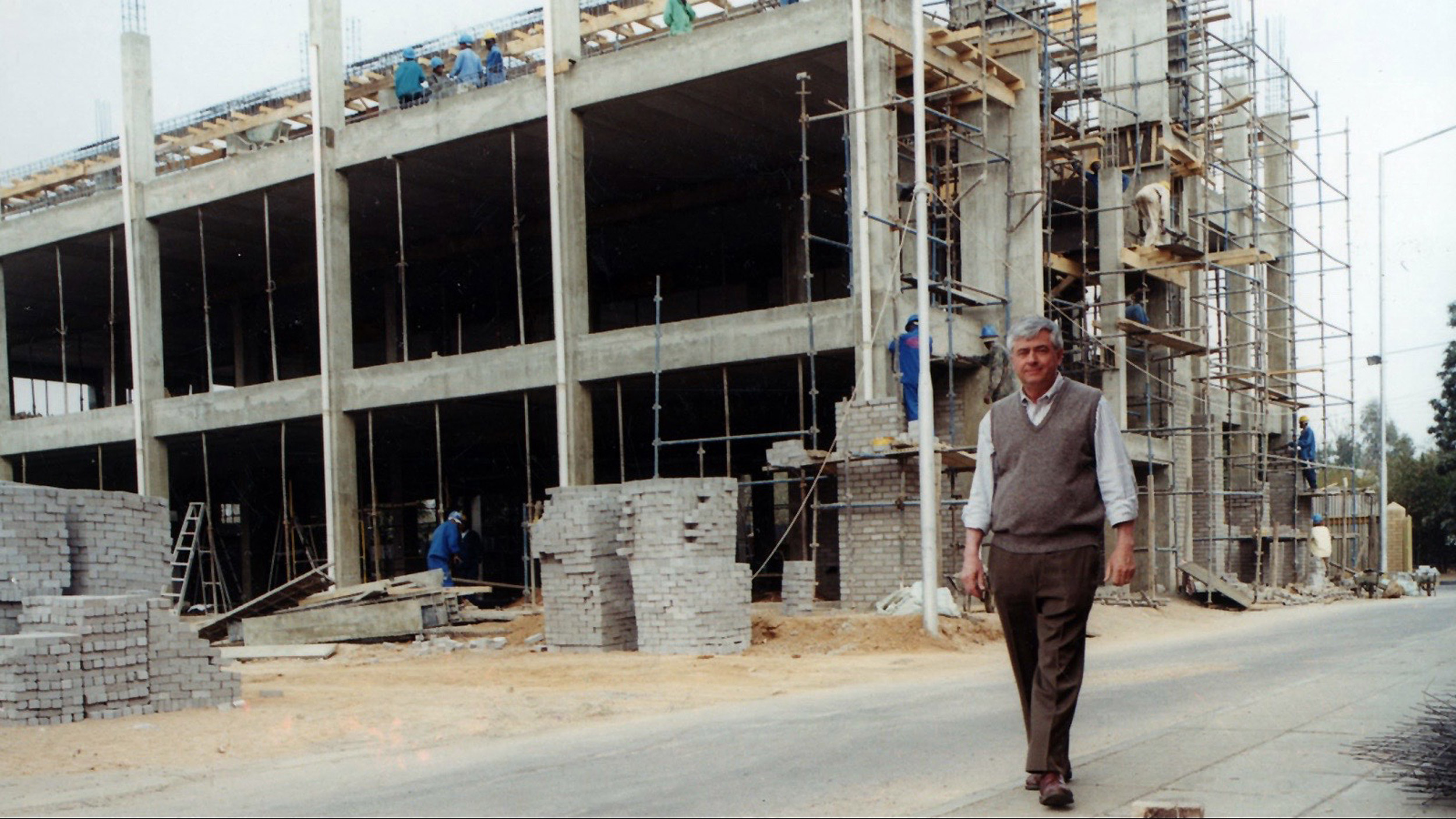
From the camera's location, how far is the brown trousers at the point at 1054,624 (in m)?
4.98

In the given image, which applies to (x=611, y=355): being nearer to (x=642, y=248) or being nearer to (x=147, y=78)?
(x=642, y=248)

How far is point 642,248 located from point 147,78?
11465mm

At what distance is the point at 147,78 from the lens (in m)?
28.9

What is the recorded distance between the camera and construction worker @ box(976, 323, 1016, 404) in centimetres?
1981

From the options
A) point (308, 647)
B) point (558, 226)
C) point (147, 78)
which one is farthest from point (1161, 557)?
point (147, 78)

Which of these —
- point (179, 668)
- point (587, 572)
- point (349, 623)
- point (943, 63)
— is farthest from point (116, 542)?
point (943, 63)

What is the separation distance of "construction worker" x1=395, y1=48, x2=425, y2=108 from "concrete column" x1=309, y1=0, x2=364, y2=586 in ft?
4.75

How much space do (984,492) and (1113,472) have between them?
0.54m

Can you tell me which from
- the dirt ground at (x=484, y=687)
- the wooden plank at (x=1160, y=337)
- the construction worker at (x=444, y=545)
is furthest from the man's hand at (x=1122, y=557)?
the wooden plank at (x=1160, y=337)

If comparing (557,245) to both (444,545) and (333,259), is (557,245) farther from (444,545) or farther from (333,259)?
(333,259)

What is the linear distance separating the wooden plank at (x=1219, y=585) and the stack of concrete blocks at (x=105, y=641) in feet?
61.1

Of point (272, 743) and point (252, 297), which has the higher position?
point (252, 297)

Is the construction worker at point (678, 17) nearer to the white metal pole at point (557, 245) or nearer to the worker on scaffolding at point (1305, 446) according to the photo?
the white metal pole at point (557, 245)

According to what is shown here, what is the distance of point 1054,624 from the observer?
197 inches
